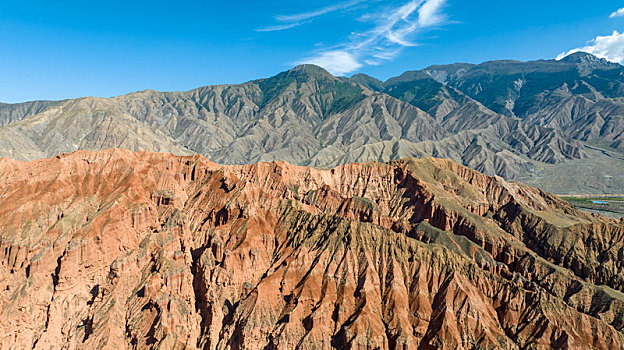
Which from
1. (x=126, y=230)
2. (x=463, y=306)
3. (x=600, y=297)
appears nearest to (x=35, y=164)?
(x=126, y=230)

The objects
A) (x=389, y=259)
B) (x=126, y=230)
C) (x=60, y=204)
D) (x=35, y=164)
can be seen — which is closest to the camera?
(x=389, y=259)

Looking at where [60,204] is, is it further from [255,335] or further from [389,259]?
[389,259]

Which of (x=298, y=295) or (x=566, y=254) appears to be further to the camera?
(x=566, y=254)

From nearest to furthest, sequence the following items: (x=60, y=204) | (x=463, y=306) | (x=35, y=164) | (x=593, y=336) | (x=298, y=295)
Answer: (x=593, y=336), (x=463, y=306), (x=298, y=295), (x=60, y=204), (x=35, y=164)

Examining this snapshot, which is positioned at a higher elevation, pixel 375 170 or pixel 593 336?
pixel 375 170

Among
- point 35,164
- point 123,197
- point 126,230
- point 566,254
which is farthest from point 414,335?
point 35,164

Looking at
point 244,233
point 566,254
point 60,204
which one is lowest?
point 566,254
